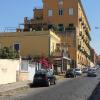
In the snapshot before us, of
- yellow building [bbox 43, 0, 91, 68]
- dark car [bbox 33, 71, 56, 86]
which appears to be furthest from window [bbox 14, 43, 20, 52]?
dark car [bbox 33, 71, 56, 86]

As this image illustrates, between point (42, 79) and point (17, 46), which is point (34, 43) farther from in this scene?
point (42, 79)

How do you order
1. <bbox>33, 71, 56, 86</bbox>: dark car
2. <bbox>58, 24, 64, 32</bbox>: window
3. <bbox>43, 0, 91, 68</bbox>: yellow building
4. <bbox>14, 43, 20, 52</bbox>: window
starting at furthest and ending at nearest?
<bbox>43, 0, 91, 68</bbox>: yellow building → <bbox>58, 24, 64, 32</bbox>: window → <bbox>14, 43, 20, 52</bbox>: window → <bbox>33, 71, 56, 86</bbox>: dark car

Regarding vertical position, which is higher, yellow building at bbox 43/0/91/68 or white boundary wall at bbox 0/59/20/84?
yellow building at bbox 43/0/91/68

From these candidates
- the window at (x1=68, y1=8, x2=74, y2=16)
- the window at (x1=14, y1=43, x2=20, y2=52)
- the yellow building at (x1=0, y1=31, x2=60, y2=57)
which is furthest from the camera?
the window at (x1=68, y1=8, x2=74, y2=16)

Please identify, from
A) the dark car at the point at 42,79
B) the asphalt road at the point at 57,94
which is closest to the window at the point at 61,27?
the dark car at the point at 42,79

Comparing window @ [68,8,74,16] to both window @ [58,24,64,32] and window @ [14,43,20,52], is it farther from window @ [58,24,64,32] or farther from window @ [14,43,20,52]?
window @ [14,43,20,52]

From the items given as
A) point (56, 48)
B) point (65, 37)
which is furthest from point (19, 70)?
point (65, 37)

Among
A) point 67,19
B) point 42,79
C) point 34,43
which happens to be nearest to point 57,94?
point 42,79

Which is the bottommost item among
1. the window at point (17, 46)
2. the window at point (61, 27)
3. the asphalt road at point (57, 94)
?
the asphalt road at point (57, 94)

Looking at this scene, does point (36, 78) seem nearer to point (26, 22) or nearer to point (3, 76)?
point (3, 76)

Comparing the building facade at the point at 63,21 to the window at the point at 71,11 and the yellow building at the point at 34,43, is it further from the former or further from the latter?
the yellow building at the point at 34,43

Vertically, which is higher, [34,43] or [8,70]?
[34,43]

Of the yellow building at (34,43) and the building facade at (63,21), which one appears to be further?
the building facade at (63,21)

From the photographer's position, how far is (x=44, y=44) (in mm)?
69125
